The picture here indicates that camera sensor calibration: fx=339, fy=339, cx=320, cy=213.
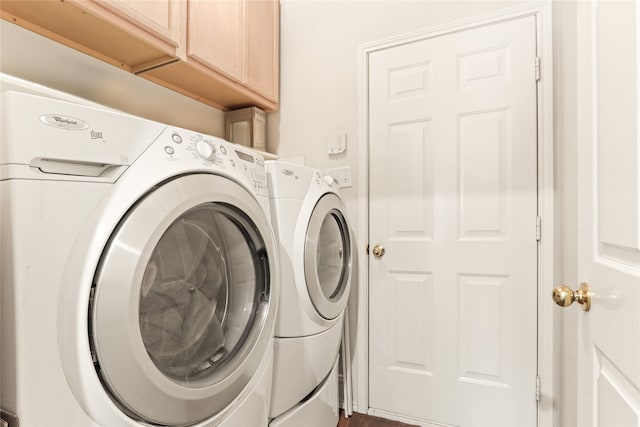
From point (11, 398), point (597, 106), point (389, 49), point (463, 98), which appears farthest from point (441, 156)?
point (11, 398)

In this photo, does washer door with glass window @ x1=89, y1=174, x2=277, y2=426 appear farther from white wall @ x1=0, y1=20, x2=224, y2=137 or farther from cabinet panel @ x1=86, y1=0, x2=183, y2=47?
white wall @ x1=0, y1=20, x2=224, y2=137

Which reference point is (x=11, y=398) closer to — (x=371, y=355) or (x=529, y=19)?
(x=371, y=355)

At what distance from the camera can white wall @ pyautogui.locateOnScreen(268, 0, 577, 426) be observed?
4.87 ft

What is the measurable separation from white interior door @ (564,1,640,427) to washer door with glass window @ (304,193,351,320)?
2.73ft

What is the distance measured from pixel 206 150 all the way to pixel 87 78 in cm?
104

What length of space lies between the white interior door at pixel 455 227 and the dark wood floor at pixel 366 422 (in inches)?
2.0

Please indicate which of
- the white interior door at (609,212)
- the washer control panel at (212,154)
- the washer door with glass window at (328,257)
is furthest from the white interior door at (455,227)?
the washer control panel at (212,154)

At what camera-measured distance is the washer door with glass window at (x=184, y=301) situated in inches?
24.5

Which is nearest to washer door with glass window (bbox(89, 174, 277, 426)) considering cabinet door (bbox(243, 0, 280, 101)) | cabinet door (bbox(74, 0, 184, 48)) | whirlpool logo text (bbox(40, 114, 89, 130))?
whirlpool logo text (bbox(40, 114, 89, 130))

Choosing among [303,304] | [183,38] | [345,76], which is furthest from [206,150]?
[345,76]

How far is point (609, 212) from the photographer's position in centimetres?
62

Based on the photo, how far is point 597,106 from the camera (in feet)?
2.23

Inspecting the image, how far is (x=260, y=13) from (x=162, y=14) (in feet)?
2.48

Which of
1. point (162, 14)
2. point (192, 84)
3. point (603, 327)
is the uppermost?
point (162, 14)
